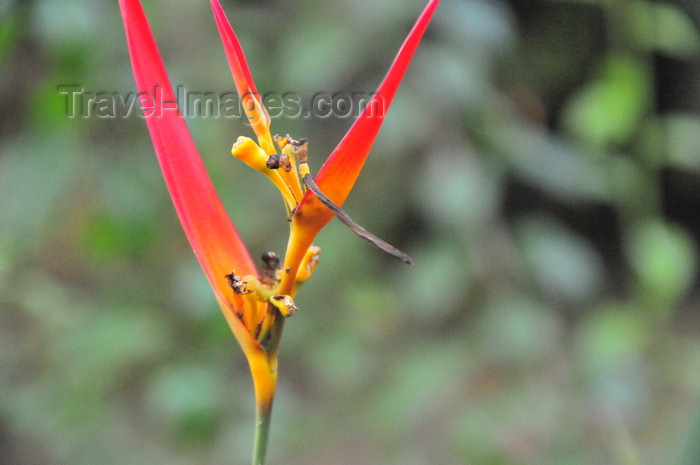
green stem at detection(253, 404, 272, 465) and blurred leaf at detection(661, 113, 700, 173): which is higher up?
blurred leaf at detection(661, 113, 700, 173)

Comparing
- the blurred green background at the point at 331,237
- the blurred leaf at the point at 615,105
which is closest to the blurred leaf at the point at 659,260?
the blurred green background at the point at 331,237

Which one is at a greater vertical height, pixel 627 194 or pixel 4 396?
pixel 627 194

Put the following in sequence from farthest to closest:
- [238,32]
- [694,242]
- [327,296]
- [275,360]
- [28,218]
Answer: [694,242] < [327,296] < [238,32] < [28,218] < [275,360]

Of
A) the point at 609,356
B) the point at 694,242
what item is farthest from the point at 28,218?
the point at 694,242

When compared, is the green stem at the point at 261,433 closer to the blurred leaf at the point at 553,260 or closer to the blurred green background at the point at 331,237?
the blurred green background at the point at 331,237

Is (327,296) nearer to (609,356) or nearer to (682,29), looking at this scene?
(609,356)

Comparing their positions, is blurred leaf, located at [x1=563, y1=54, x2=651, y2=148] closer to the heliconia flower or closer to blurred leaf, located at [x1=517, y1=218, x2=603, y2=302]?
blurred leaf, located at [x1=517, y1=218, x2=603, y2=302]

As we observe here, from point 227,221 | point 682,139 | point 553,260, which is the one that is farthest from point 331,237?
point 227,221

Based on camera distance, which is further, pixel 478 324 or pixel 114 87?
pixel 478 324

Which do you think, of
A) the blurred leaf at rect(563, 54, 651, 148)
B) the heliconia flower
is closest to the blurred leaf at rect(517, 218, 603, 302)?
the blurred leaf at rect(563, 54, 651, 148)
